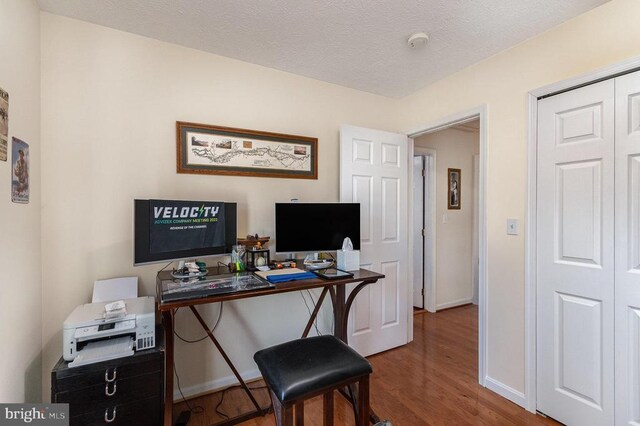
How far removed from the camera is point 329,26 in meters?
1.85

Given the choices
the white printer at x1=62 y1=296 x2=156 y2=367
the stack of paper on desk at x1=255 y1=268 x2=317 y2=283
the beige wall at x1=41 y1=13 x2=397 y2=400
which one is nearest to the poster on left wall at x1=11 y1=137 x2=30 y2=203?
the beige wall at x1=41 y1=13 x2=397 y2=400

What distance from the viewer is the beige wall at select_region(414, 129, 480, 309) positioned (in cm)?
391

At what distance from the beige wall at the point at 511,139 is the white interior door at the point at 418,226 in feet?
5.00

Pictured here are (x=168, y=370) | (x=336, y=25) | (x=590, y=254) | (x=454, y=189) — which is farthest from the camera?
(x=454, y=189)

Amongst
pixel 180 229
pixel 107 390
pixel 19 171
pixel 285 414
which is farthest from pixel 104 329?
pixel 285 414

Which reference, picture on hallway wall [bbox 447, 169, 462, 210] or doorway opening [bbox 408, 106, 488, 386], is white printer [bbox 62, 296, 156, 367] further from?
picture on hallway wall [bbox 447, 169, 462, 210]

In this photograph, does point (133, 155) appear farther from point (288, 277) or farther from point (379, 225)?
point (379, 225)

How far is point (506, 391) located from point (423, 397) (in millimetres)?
604

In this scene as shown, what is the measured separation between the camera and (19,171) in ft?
4.65

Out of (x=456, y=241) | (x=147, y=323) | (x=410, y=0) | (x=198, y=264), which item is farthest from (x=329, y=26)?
(x=456, y=241)

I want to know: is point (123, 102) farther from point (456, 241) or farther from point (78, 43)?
point (456, 241)

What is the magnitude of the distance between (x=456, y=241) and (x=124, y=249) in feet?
12.9

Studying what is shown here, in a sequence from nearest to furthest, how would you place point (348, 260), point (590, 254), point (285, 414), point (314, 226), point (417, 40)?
point (285, 414), point (590, 254), point (417, 40), point (348, 260), point (314, 226)

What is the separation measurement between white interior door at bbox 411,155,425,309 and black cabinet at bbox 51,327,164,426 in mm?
3228
